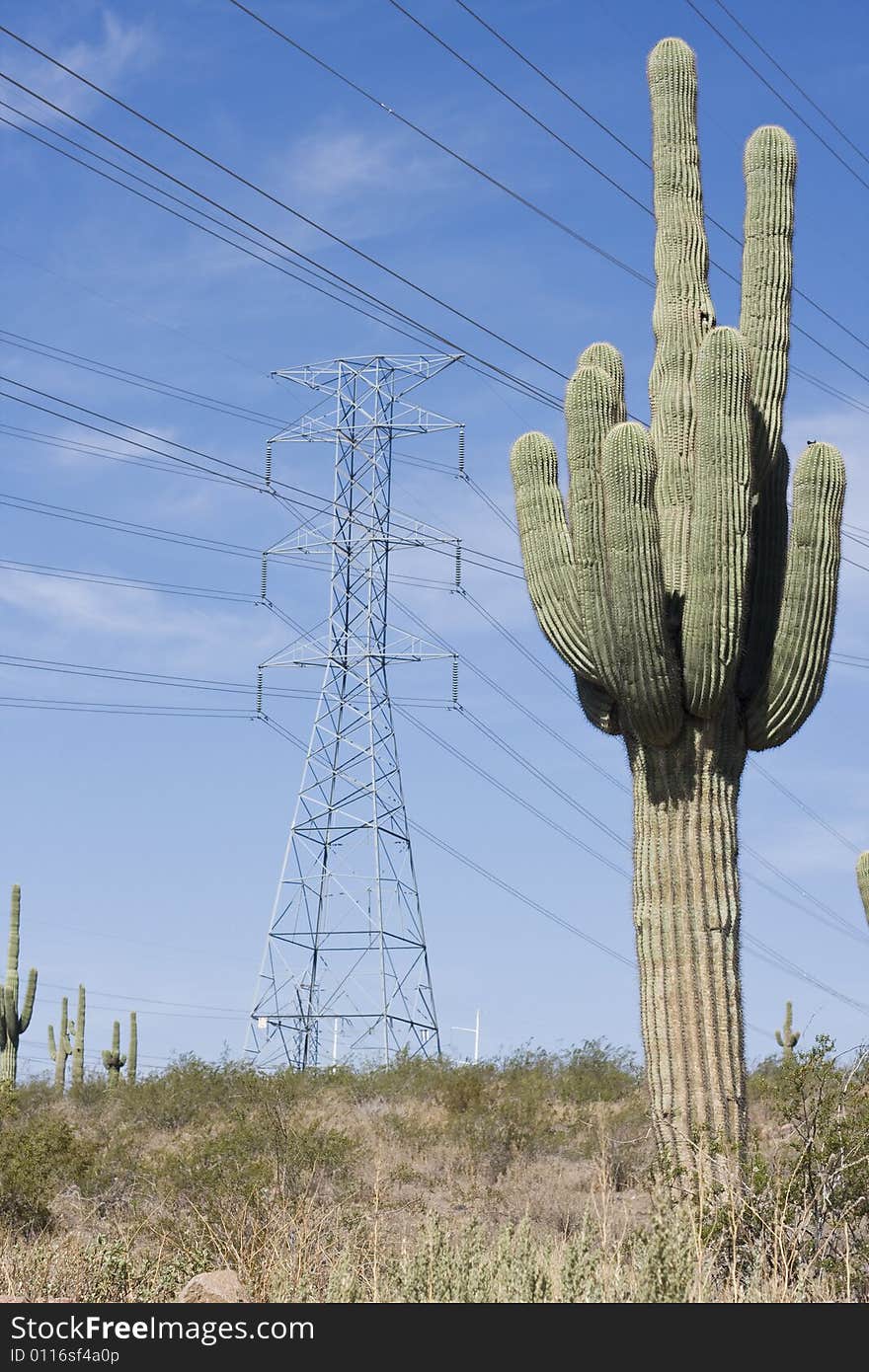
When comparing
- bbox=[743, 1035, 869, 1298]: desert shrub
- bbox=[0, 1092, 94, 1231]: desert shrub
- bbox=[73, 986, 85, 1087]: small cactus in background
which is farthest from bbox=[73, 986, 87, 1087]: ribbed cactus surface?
bbox=[743, 1035, 869, 1298]: desert shrub

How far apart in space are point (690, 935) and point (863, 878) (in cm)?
492

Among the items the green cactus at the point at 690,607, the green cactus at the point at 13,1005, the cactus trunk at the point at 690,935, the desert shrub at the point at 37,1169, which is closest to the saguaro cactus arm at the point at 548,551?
the green cactus at the point at 690,607

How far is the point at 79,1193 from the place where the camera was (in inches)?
566

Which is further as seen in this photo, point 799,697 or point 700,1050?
point 799,697

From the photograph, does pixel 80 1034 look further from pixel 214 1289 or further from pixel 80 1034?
pixel 214 1289

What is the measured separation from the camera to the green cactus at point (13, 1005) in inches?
1043

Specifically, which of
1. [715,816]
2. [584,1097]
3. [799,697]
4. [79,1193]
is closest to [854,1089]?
[715,816]

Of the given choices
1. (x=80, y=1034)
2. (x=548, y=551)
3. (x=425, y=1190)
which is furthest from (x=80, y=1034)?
(x=548, y=551)

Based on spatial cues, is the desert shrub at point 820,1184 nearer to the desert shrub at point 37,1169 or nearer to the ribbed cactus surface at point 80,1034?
the desert shrub at point 37,1169

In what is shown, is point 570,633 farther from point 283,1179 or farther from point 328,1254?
point 283,1179

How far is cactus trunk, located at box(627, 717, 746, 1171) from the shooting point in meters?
10.4

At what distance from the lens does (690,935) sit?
10.6 m

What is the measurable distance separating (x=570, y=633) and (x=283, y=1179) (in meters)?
5.70
